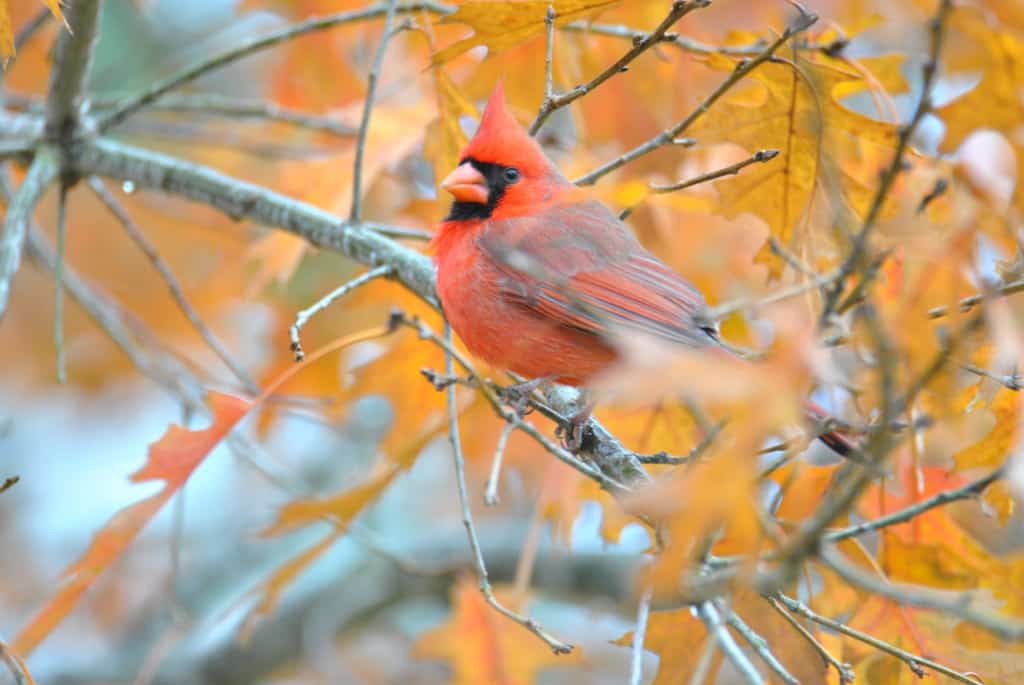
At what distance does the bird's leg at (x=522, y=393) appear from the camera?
252cm

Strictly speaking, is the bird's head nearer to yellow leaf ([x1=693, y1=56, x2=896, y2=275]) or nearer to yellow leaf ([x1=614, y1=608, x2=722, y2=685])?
yellow leaf ([x1=693, y1=56, x2=896, y2=275])

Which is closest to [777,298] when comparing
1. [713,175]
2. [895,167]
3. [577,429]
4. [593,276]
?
[895,167]

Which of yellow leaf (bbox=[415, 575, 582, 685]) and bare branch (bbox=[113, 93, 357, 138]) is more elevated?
bare branch (bbox=[113, 93, 357, 138])

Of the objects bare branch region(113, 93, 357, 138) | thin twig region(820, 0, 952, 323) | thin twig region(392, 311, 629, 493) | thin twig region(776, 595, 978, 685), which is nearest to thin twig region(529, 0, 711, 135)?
thin twig region(392, 311, 629, 493)

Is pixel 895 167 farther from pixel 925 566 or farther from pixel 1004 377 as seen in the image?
pixel 925 566

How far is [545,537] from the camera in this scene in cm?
452

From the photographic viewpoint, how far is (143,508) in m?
2.09

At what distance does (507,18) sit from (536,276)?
1.73 ft

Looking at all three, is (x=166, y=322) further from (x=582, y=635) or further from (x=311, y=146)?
(x=582, y=635)

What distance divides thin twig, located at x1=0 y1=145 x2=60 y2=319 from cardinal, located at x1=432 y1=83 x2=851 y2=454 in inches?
35.6

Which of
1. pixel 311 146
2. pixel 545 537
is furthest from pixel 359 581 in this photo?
pixel 311 146

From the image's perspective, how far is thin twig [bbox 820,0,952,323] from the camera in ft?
4.01

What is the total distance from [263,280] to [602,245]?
93cm

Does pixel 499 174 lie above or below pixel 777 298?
below
